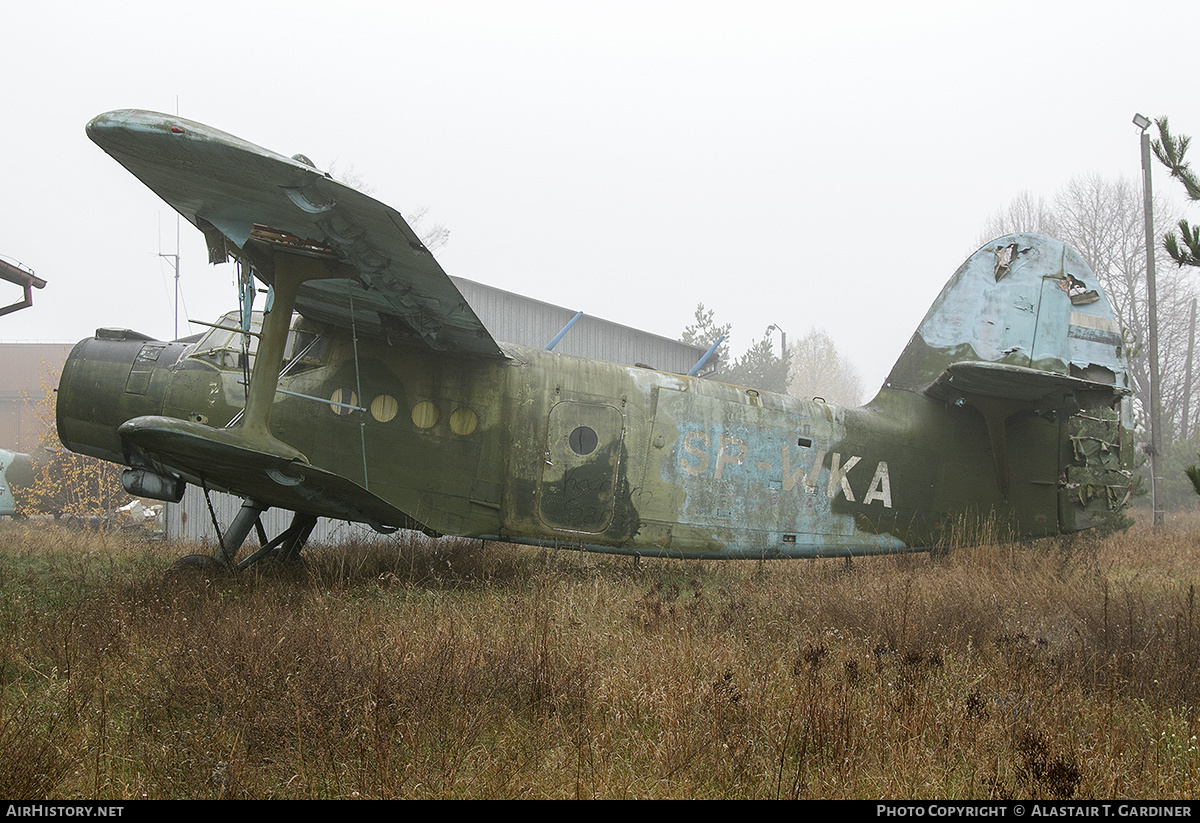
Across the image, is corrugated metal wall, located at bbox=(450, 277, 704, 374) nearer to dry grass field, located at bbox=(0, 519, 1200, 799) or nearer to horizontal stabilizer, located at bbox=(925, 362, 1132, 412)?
horizontal stabilizer, located at bbox=(925, 362, 1132, 412)

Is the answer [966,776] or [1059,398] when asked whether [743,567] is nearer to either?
[1059,398]

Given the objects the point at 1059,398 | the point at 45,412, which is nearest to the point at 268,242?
the point at 1059,398

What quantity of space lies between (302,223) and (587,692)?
398 centimetres

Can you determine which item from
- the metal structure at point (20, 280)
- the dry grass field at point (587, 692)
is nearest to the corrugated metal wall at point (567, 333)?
the metal structure at point (20, 280)

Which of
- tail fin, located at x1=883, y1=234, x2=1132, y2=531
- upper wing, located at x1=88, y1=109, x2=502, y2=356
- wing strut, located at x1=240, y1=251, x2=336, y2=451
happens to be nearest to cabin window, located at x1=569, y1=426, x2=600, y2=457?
upper wing, located at x1=88, y1=109, x2=502, y2=356

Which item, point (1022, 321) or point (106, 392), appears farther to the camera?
point (1022, 321)

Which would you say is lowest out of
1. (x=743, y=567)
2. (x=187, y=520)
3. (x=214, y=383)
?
(x=187, y=520)

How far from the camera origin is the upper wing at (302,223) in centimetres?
464

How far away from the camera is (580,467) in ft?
23.7

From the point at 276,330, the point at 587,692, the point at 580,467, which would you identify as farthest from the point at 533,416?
the point at 587,692

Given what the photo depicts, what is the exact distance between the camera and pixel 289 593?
19.8 feet

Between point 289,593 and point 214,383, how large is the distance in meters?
2.23

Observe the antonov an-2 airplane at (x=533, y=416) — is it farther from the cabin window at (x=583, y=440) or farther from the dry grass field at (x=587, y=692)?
the dry grass field at (x=587, y=692)

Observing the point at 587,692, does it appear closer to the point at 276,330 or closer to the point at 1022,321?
the point at 276,330
